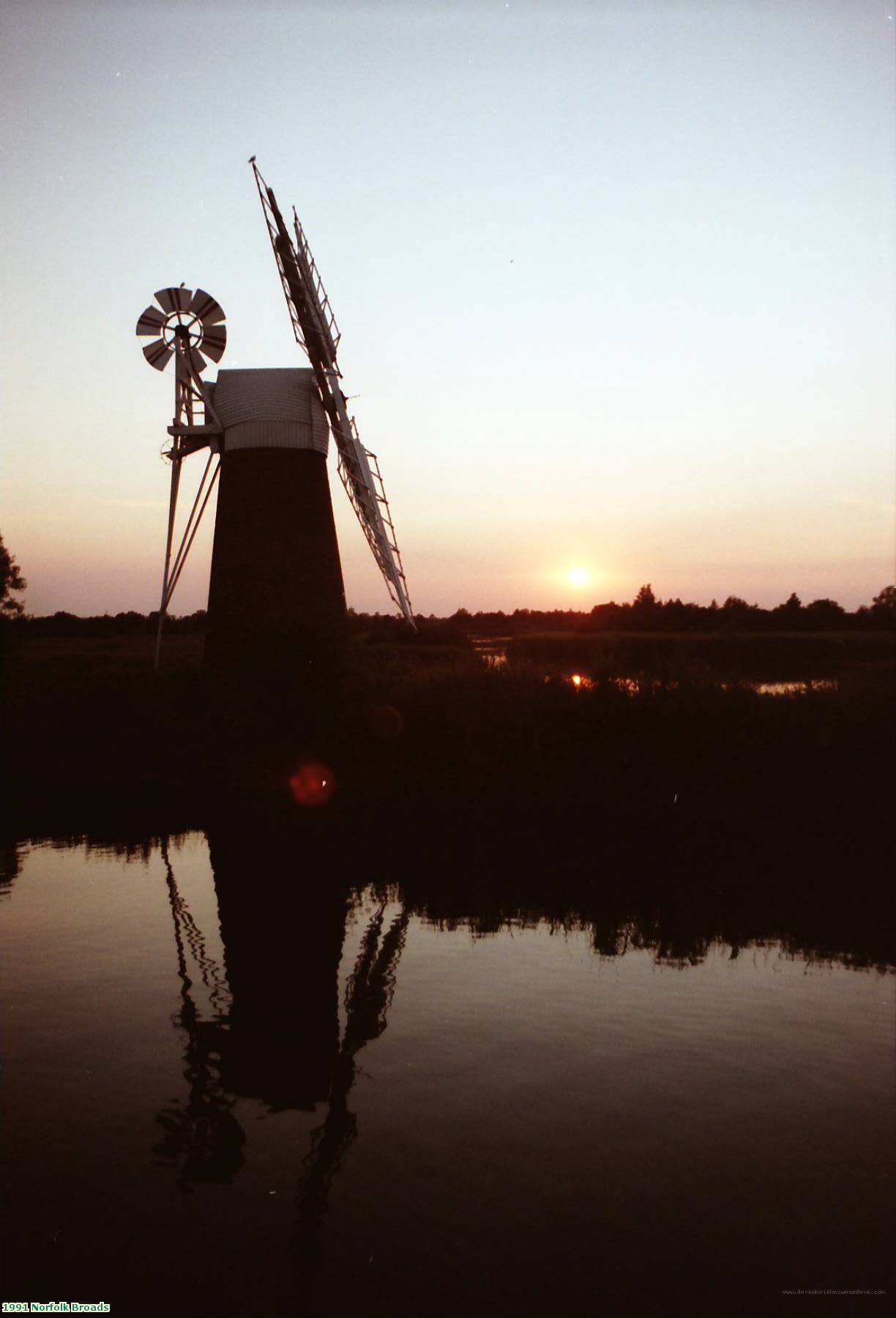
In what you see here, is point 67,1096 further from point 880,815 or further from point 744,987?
point 880,815

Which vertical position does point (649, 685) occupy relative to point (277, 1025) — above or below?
above

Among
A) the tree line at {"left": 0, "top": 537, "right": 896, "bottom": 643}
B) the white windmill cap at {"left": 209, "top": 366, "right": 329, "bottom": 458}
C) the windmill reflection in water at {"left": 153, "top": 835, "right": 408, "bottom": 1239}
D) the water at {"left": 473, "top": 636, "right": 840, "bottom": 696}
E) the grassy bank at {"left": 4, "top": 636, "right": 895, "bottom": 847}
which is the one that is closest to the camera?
the windmill reflection in water at {"left": 153, "top": 835, "right": 408, "bottom": 1239}

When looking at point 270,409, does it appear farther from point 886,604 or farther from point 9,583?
point 886,604

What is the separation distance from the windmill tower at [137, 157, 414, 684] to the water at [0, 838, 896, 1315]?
1100cm

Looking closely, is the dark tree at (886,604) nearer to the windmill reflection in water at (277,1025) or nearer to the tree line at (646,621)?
the tree line at (646,621)

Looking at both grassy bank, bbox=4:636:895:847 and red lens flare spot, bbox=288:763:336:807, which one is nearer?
grassy bank, bbox=4:636:895:847

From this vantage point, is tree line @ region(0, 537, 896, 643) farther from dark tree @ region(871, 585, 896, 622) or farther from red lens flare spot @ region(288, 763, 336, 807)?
red lens flare spot @ region(288, 763, 336, 807)

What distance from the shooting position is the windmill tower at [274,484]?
22750 mm

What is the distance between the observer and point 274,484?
75.2 feet

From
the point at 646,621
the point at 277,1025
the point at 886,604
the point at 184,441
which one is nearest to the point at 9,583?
the point at 184,441

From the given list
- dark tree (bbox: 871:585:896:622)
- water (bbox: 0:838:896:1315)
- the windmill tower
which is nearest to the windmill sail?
the windmill tower

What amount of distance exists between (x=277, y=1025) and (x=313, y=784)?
1127cm

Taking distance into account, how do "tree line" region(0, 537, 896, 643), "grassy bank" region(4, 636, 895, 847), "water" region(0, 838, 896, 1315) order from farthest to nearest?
1. "tree line" region(0, 537, 896, 643)
2. "grassy bank" region(4, 636, 895, 847)
3. "water" region(0, 838, 896, 1315)

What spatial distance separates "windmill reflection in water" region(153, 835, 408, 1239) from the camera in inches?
280
